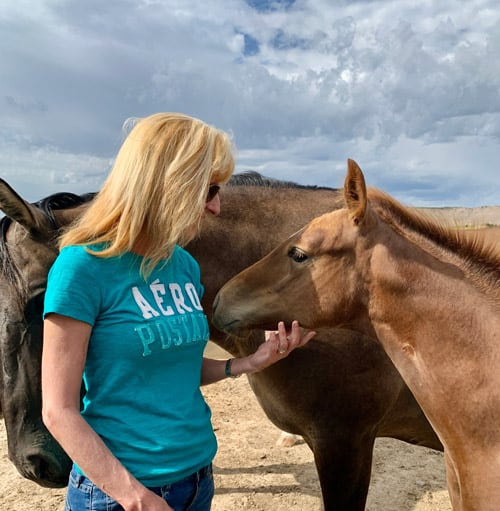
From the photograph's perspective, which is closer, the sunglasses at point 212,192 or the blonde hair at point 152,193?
the blonde hair at point 152,193

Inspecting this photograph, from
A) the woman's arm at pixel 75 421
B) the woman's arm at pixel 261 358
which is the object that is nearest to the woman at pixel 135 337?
the woman's arm at pixel 75 421

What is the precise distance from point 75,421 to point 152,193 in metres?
0.74

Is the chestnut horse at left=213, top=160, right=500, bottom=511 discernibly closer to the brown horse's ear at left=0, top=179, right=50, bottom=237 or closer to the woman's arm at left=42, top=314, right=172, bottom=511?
the brown horse's ear at left=0, top=179, right=50, bottom=237

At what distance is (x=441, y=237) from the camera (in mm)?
2533

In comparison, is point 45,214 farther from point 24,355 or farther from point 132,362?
point 132,362

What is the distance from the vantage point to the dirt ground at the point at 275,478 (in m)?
4.63

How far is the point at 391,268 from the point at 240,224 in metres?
1.36

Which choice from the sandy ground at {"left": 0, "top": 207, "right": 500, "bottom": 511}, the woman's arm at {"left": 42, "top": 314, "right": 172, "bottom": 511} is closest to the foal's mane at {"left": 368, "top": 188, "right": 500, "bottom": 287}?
the woman's arm at {"left": 42, "top": 314, "right": 172, "bottom": 511}

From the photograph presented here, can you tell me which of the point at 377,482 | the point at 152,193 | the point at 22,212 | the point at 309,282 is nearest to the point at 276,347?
the point at 309,282

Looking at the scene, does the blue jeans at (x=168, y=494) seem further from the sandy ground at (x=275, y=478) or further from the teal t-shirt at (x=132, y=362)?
the sandy ground at (x=275, y=478)

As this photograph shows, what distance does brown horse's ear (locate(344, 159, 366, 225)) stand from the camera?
237 centimetres

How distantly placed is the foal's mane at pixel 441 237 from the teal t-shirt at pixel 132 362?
3.98 ft

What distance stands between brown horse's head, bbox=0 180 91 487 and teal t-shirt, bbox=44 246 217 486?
0.86 m

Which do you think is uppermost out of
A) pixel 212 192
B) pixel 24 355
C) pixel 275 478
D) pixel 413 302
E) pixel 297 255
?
pixel 212 192
